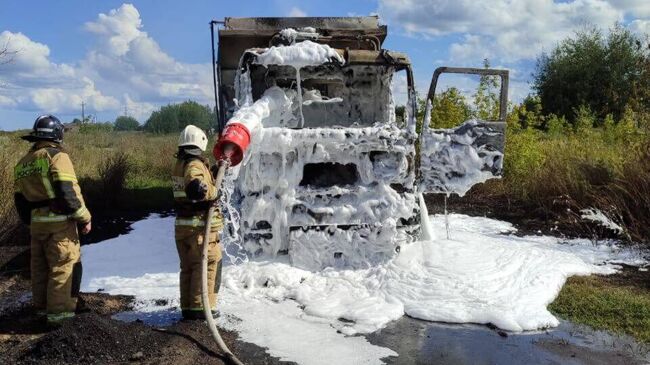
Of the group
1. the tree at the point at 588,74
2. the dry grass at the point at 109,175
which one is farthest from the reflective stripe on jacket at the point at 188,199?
the tree at the point at 588,74

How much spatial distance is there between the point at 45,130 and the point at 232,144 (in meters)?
1.51

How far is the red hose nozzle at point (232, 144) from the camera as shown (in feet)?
15.2

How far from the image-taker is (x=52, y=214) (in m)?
4.57

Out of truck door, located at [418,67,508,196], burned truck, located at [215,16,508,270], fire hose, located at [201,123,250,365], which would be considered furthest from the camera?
truck door, located at [418,67,508,196]

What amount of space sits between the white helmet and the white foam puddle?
56.6 inches

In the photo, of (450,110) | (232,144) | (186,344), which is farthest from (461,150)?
(450,110)

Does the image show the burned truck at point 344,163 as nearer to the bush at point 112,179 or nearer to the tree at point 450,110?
the tree at point 450,110

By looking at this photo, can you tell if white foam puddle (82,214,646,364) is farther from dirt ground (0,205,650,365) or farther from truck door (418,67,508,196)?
truck door (418,67,508,196)

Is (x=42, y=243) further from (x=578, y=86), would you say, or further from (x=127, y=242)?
(x=578, y=86)

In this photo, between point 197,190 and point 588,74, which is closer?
point 197,190

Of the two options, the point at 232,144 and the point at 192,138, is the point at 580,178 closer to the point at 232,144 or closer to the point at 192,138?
the point at 232,144

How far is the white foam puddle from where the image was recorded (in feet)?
15.0

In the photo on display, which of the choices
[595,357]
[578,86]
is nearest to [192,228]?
[595,357]

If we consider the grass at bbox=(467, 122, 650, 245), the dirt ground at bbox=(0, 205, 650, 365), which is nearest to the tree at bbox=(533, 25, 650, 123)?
the grass at bbox=(467, 122, 650, 245)
